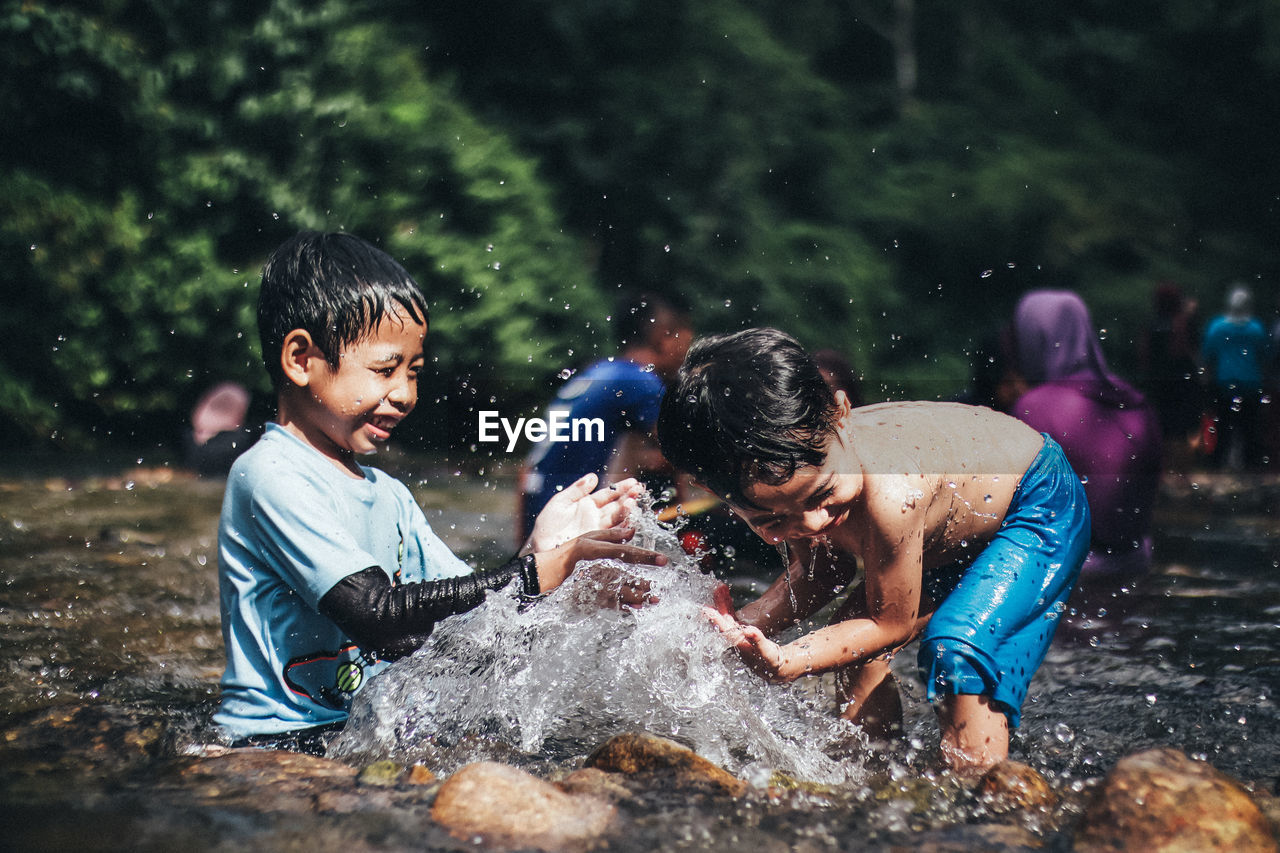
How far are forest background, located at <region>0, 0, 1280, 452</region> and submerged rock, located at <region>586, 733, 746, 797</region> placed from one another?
5.37 meters

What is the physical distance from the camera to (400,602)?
8.02ft

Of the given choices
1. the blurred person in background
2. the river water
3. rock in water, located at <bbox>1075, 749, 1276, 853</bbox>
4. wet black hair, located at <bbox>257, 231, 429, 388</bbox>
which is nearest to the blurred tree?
the river water

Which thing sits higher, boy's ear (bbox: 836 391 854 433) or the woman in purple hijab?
boy's ear (bbox: 836 391 854 433)

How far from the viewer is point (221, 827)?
82.0 inches

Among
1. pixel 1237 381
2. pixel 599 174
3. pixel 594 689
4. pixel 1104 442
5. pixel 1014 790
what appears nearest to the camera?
pixel 1014 790

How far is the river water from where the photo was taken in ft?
7.09

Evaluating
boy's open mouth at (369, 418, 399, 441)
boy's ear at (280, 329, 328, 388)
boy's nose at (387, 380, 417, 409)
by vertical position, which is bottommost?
boy's open mouth at (369, 418, 399, 441)

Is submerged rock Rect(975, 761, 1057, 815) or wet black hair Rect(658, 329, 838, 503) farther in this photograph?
wet black hair Rect(658, 329, 838, 503)

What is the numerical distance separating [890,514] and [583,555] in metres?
0.71

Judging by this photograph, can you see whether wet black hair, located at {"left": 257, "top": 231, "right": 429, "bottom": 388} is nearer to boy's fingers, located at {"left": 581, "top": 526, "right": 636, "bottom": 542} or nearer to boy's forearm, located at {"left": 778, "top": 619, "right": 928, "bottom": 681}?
boy's fingers, located at {"left": 581, "top": 526, "right": 636, "bottom": 542}

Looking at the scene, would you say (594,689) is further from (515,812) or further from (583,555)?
(515,812)

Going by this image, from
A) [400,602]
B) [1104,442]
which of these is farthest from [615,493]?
[1104,442]

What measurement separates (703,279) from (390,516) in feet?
35.1

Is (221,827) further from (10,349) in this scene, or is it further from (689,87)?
(689,87)
